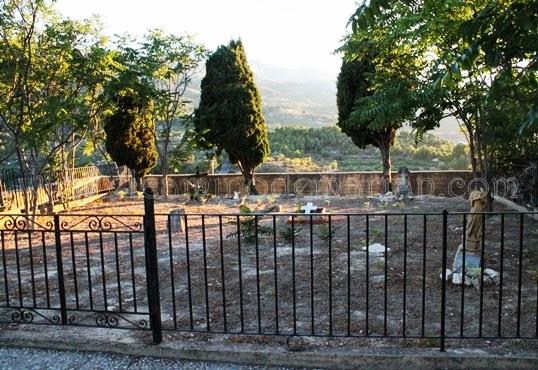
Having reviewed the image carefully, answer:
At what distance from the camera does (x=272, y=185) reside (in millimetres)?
18406

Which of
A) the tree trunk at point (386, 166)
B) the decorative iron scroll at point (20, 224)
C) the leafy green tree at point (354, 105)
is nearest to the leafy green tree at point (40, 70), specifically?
the decorative iron scroll at point (20, 224)

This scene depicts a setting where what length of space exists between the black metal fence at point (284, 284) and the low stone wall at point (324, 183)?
7.03 metres

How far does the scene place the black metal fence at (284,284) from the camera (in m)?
4.35

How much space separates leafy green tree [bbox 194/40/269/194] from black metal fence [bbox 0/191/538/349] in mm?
7885

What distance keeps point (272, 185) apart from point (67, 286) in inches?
479

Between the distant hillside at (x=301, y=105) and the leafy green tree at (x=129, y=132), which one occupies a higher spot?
the distant hillside at (x=301, y=105)

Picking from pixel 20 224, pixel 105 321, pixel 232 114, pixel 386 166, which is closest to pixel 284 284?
pixel 105 321

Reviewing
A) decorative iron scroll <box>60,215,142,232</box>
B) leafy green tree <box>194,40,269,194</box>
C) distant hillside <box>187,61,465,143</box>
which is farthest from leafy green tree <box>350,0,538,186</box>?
distant hillside <box>187,61,465,143</box>

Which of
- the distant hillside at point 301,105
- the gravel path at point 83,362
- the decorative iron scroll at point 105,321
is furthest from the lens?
the distant hillside at point 301,105

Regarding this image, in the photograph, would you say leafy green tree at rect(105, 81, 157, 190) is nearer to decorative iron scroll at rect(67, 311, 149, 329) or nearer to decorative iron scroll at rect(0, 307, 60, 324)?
decorative iron scroll at rect(0, 307, 60, 324)

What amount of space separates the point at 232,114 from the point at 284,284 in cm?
1185

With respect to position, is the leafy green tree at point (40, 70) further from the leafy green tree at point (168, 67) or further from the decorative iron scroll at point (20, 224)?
the leafy green tree at point (168, 67)

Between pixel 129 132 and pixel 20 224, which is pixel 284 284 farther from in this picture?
pixel 129 132

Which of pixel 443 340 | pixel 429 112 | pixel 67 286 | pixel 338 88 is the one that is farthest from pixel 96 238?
pixel 338 88
